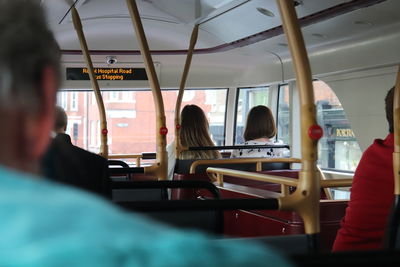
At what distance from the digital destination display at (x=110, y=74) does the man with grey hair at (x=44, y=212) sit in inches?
304

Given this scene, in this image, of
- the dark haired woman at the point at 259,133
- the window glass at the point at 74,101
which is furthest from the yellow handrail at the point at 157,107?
the window glass at the point at 74,101

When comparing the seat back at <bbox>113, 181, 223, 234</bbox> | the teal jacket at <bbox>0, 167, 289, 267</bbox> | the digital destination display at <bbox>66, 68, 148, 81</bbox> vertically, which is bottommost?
the seat back at <bbox>113, 181, 223, 234</bbox>

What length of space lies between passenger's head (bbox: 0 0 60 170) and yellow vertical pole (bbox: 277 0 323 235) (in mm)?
1290

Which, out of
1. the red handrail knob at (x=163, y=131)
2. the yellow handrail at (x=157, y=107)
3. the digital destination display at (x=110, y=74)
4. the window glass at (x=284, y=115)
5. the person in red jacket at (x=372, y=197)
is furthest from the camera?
the digital destination display at (x=110, y=74)

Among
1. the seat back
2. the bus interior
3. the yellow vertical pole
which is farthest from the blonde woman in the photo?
the yellow vertical pole

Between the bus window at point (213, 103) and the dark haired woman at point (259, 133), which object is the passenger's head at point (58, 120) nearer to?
the dark haired woman at point (259, 133)

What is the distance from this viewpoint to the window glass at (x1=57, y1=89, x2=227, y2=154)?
26.8 feet

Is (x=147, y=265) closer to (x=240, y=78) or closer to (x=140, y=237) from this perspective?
(x=140, y=237)

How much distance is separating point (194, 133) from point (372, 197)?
141 inches

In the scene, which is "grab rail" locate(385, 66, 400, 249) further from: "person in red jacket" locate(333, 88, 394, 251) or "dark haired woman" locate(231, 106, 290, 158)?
"dark haired woman" locate(231, 106, 290, 158)

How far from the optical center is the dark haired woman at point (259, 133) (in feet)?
18.0

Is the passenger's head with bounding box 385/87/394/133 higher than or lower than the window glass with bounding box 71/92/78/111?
lower

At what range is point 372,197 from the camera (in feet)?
6.50

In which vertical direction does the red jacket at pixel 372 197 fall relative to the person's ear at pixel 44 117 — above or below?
below
